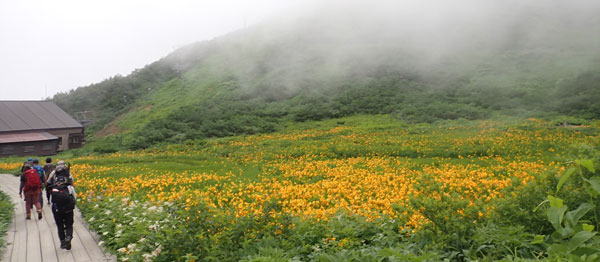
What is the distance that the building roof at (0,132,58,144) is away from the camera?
136ft

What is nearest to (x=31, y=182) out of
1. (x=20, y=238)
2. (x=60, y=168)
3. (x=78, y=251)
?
(x=20, y=238)

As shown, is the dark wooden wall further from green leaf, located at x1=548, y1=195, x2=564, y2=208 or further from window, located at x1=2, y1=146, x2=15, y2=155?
green leaf, located at x1=548, y1=195, x2=564, y2=208

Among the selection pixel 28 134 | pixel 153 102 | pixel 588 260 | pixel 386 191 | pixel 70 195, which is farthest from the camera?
pixel 153 102

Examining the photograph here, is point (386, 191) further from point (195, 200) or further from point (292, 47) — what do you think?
point (292, 47)

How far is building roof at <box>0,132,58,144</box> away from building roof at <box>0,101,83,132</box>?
2.83 ft

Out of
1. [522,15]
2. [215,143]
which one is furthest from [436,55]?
[215,143]

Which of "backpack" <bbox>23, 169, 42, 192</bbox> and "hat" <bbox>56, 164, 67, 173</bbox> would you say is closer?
"hat" <bbox>56, 164, 67, 173</bbox>

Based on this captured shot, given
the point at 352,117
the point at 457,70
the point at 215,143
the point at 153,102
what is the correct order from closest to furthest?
the point at 215,143, the point at 352,117, the point at 457,70, the point at 153,102

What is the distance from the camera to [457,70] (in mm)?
54750

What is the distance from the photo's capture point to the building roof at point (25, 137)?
41.4 m

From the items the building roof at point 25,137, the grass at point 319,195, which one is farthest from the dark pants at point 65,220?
the building roof at point 25,137

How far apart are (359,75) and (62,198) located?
52827 mm

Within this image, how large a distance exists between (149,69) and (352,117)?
53.5 metres

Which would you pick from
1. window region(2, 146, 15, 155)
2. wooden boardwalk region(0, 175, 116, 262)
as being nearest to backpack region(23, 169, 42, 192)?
wooden boardwalk region(0, 175, 116, 262)
